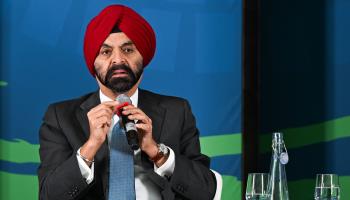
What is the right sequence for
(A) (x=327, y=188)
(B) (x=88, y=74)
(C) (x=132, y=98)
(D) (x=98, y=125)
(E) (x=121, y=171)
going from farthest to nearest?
(B) (x=88, y=74)
(C) (x=132, y=98)
(E) (x=121, y=171)
(D) (x=98, y=125)
(A) (x=327, y=188)

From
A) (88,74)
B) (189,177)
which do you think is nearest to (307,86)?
(88,74)

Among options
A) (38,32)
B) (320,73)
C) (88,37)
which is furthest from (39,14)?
(320,73)

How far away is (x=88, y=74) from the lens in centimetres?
369

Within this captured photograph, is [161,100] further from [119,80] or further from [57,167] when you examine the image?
[57,167]

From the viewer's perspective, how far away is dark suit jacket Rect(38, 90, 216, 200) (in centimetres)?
280

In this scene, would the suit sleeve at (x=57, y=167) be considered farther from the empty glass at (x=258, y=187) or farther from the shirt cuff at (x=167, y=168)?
the empty glass at (x=258, y=187)

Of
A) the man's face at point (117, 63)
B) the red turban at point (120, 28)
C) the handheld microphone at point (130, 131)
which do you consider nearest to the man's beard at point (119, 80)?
the man's face at point (117, 63)

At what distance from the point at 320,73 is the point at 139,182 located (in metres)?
1.52

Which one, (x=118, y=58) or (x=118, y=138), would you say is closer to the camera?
A: (x=118, y=138)

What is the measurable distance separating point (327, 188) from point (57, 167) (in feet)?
3.41

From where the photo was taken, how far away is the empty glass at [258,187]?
2387mm

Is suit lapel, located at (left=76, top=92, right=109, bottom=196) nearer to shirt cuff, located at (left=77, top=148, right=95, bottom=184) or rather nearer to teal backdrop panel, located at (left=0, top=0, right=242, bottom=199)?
shirt cuff, located at (left=77, top=148, right=95, bottom=184)

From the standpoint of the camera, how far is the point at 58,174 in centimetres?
281

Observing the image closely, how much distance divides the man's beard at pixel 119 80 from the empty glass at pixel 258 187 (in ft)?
3.30
